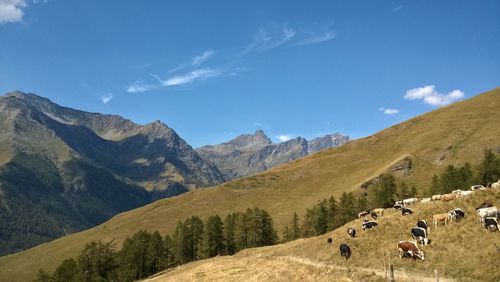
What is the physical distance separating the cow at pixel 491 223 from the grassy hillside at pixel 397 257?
53 cm

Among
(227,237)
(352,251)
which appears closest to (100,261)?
(227,237)

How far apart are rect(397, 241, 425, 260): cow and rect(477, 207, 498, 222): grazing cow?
637cm

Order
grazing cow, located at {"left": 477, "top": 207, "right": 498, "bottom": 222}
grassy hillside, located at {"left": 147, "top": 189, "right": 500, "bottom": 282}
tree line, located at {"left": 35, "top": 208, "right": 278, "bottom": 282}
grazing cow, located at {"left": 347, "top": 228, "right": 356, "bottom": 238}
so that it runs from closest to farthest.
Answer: grassy hillside, located at {"left": 147, "top": 189, "right": 500, "bottom": 282}
grazing cow, located at {"left": 477, "top": 207, "right": 498, "bottom": 222}
grazing cow, located at {"left": 347, "top": 228, "right": 356, "bottom": 238}
tree line, located at {"left": 35, "top": 208, "right": 278, "bottom": 282}

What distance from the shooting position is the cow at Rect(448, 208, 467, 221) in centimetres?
3953

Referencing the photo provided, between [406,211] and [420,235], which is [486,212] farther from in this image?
[406,211]

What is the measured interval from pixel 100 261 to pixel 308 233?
197 feet

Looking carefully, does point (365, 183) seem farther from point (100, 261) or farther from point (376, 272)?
point (376, 272)

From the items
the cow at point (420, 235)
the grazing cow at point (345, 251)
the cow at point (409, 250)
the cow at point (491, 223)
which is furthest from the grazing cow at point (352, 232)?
the cow at point (491, 223)

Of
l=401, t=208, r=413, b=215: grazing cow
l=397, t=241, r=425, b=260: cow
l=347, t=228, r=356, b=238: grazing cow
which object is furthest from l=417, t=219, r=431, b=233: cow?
l=347, t=228, r=356, b=238: grazing cow

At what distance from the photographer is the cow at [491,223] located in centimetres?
3544

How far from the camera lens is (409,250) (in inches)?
1430

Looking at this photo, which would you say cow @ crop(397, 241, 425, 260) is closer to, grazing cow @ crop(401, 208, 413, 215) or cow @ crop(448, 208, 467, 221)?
cow @ crop(448, 208, 467, 221)

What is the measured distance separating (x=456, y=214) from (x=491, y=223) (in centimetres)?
409

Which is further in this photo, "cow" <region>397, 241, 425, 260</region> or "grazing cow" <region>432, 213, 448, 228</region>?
"grazing cow" <region>432, 213, 448, 228</region>
